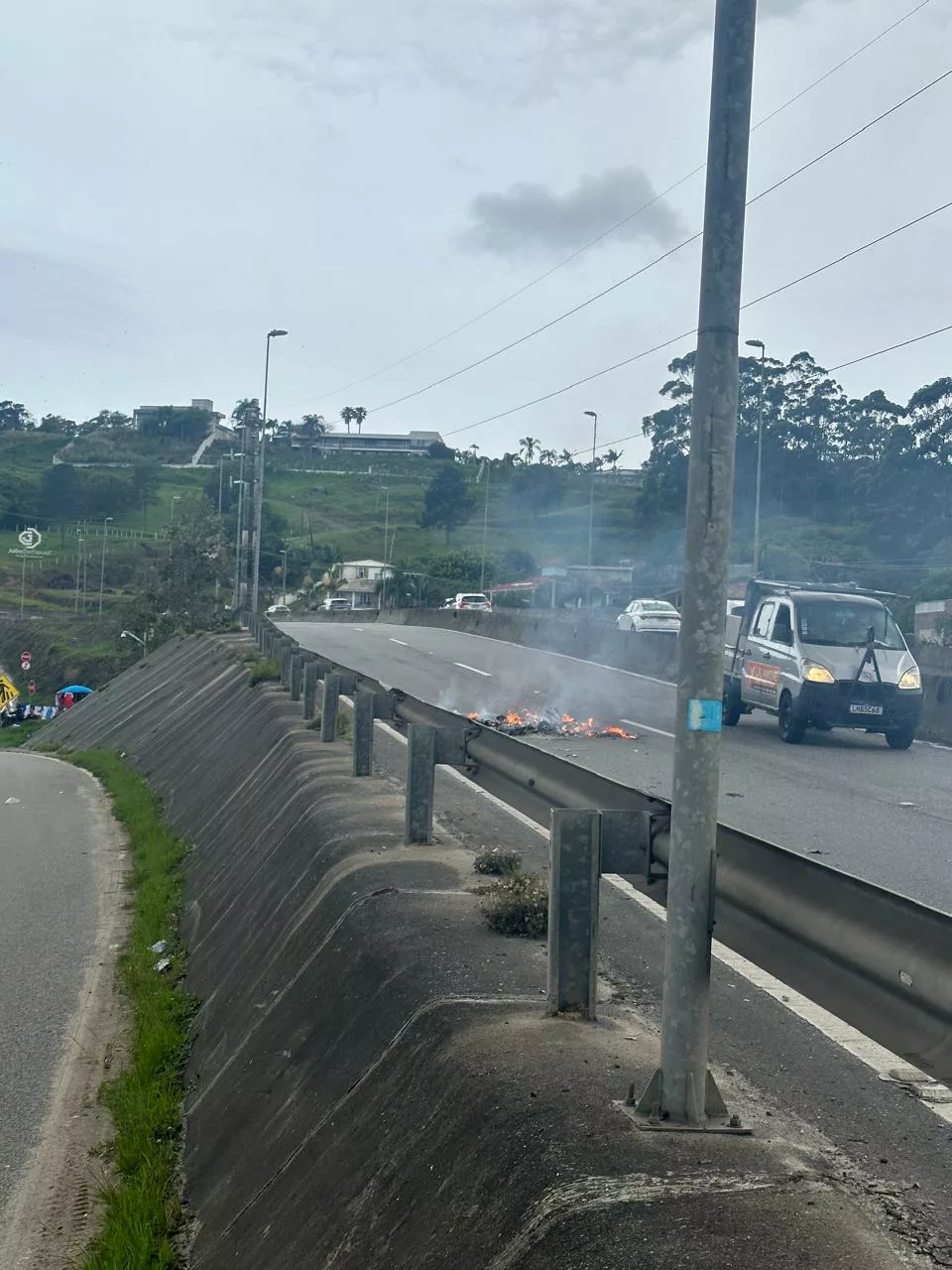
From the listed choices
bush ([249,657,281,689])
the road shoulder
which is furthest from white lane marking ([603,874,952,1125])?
bush ([249,657,281,689])

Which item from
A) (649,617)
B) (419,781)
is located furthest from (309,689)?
(649,617)

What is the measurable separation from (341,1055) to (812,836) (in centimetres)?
730

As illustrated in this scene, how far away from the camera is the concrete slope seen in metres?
3.69

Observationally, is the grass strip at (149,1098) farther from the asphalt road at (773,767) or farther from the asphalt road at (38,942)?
the asphalt road at (773,767)

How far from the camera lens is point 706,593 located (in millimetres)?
4418

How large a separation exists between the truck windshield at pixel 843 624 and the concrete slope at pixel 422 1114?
11.5 metres

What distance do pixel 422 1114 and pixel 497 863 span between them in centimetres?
354

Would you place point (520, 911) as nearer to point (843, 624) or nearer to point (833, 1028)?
point (833, 1028)

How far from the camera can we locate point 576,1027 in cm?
546

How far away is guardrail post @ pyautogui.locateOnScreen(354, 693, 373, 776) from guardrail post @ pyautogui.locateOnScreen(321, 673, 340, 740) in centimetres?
186

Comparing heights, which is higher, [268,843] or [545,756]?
[545,756]

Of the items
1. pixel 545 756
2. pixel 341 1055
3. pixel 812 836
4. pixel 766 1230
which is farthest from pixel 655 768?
pixel 766 1230

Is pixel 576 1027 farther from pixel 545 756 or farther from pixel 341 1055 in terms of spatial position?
pixel 545 756

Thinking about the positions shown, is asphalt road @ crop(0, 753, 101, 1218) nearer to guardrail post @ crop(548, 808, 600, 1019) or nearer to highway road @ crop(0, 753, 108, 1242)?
highway road @ crop(0, 753, 108, 1242)
